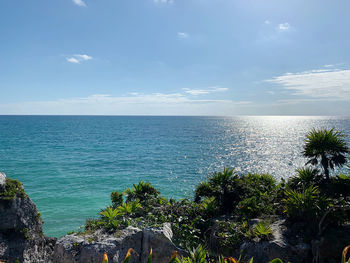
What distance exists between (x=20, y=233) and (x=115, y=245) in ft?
17.9

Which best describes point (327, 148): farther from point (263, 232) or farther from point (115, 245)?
point (115, 245)

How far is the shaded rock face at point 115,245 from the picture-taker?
794 cm

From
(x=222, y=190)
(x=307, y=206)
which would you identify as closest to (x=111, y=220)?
(x=222, y=190)

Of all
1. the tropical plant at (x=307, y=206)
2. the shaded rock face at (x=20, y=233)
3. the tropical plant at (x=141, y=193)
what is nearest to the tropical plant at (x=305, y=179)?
the tropical plant at (x=307, y=206)

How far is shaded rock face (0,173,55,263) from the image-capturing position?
9.85m

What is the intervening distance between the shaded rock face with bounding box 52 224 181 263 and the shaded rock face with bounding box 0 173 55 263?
2.88m

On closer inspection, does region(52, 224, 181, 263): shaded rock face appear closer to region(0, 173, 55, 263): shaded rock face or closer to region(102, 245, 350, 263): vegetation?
region(102, 245, 350, 263): vegetation

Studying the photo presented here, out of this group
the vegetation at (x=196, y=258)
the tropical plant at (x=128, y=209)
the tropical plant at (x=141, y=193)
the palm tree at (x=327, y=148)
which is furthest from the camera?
the tropical plant at (x=141, y=193)

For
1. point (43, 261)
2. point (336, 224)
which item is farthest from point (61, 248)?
point (336, 224)

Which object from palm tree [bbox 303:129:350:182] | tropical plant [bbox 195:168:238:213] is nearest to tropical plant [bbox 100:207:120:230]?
tropical plant [bbox 195:168:238:213]

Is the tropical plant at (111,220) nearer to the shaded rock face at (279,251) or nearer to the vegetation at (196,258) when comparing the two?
the vegetation at (196,258)

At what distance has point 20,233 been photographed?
33.7ft

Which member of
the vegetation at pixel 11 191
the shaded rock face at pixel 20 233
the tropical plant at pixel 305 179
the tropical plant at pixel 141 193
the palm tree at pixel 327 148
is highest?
the palm tree at pixel 327 148

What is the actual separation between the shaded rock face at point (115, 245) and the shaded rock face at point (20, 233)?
2.88 meters
